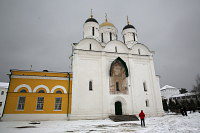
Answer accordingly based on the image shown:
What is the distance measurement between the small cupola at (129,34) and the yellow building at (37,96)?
1265cm

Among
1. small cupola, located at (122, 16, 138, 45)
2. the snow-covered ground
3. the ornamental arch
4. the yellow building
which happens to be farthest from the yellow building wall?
small cupola, located at (122, 16, 138, 45)

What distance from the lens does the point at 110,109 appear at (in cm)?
1630

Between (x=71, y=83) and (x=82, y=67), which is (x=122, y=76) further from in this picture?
(x=71, y=83)

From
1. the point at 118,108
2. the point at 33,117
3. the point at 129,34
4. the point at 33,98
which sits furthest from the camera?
the point at 129,34

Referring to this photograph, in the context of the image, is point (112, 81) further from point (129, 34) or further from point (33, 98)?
point (129, 34)

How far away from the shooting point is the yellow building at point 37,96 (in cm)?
1440

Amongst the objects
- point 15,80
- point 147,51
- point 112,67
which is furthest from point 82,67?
point 147,51

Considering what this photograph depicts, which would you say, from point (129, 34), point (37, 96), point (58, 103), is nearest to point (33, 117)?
point (37, 96)

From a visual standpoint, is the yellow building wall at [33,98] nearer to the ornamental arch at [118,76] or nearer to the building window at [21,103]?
the building window at [21,103]

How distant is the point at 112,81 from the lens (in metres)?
17.4

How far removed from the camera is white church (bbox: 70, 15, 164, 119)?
15938 millimetres

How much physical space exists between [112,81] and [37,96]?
30.2 ft

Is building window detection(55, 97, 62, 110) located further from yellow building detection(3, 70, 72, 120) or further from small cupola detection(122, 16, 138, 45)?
small cupola detection(122, 16, 138, 45)

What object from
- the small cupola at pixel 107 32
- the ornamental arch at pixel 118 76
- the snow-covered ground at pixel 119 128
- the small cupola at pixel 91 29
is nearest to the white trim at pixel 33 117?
the snow-covered ground at pixel 119 128
